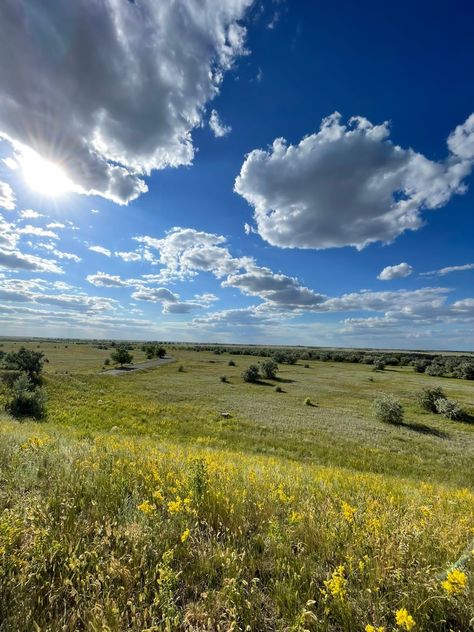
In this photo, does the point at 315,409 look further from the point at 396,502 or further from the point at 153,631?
the point at 153,631

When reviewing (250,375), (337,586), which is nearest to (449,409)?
(250,375)

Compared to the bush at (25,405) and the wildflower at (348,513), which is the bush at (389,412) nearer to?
the wildflower at (348,513)

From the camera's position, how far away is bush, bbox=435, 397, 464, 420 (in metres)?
33.2

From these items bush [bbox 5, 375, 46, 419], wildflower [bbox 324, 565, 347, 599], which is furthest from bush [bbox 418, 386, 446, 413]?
wildflower [bbox 324, 565, 347, 599]

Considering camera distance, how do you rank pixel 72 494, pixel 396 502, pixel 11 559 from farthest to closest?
1. pixel 396 502
2. pixel 72 494
3. pixel 11 559

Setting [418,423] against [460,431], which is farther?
[418,423]

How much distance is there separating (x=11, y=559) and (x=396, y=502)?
514cm

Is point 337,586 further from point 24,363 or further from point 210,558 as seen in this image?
point 24,363

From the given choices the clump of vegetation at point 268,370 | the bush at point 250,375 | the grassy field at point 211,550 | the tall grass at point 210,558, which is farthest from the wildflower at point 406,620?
the clump of vegetation at point 268,370

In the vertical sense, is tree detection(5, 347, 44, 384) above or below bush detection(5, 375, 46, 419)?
above

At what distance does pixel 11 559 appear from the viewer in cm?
249

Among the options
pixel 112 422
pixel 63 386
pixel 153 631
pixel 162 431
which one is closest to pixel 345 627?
pixel 153 631

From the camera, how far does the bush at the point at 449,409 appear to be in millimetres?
33250

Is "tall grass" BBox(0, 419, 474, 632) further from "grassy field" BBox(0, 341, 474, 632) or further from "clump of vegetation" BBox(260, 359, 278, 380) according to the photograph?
"clump of vegetation" BBox(260, 359, 278, 380)
